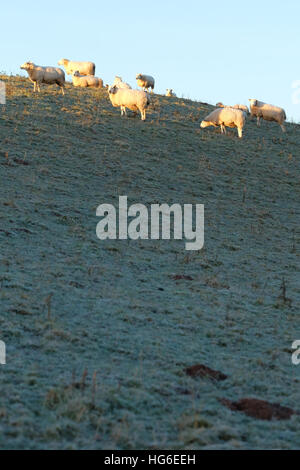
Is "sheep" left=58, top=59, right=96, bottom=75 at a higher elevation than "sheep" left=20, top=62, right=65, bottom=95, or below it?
higher

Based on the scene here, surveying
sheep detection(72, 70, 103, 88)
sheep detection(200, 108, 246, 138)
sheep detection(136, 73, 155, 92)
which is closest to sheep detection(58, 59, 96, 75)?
sheep detection(72, 70, 103, 88)

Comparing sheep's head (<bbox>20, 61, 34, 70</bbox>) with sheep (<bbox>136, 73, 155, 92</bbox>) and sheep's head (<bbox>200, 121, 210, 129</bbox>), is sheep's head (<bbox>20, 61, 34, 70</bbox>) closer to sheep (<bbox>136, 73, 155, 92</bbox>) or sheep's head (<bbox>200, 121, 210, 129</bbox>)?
sheep (<bbox>136, 73, 155, 92</bbox>)

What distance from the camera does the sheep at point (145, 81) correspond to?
41.0 m

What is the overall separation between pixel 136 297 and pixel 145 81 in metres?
31.9

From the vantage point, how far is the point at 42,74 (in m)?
33.6

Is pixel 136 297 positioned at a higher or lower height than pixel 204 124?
lower

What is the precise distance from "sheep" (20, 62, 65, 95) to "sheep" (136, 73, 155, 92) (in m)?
8.07

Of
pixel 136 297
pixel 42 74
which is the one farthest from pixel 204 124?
pixel 136 297

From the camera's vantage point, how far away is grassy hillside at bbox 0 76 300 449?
22.1ft

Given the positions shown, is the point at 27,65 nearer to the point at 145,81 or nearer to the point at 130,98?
the point at 130,98

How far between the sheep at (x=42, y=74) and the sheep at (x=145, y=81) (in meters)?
8.07

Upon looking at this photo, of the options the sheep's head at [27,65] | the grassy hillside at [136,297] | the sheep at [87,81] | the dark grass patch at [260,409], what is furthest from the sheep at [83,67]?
A: the dark grass patch at [260,409]
